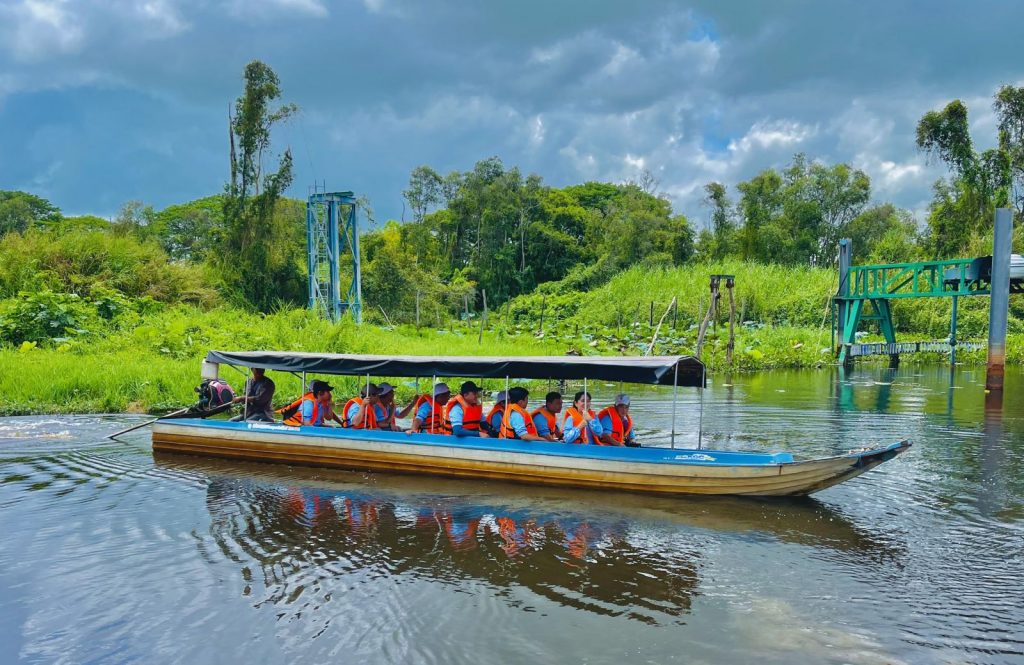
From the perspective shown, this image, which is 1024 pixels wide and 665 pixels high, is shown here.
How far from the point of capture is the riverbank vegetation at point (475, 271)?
21.3 m

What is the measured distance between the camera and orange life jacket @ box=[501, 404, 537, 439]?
10.7 m

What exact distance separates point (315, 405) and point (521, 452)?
12.8ft

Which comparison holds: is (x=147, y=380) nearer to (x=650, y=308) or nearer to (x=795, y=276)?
(x=650, y=308)

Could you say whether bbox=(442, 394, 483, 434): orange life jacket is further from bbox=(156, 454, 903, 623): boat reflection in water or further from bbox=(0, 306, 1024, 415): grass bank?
A: bbox=(0, 306, 1024, 415): grass bank

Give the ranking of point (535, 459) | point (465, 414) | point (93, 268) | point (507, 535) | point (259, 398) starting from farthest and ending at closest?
point (93, 268) → point (259, 398) → point (465, 414) → point (535, 459) → point (507, 535)

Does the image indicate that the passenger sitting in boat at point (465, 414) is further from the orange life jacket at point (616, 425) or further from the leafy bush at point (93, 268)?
the leafy bush at point (93, 268)

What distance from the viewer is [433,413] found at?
11.4m

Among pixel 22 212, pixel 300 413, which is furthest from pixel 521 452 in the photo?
pixel 22 212

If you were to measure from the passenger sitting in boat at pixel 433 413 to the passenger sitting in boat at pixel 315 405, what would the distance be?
1.63m

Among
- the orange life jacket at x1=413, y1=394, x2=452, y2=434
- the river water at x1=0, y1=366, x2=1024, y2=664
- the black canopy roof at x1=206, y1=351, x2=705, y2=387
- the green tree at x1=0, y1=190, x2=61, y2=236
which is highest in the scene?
the green tree at x1=0, y1=190, x2=61, y2=236

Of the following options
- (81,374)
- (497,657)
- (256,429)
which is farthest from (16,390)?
(497,657)

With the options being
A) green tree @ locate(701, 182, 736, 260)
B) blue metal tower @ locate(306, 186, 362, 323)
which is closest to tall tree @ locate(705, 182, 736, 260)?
green tree @ locate(701, 182, 736, 260)

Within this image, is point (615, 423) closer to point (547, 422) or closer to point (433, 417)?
point (547, 422)

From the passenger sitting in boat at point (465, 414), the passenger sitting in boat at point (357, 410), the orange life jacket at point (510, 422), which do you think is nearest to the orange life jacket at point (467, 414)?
the passenger sitting in boat at point (465, 414)
